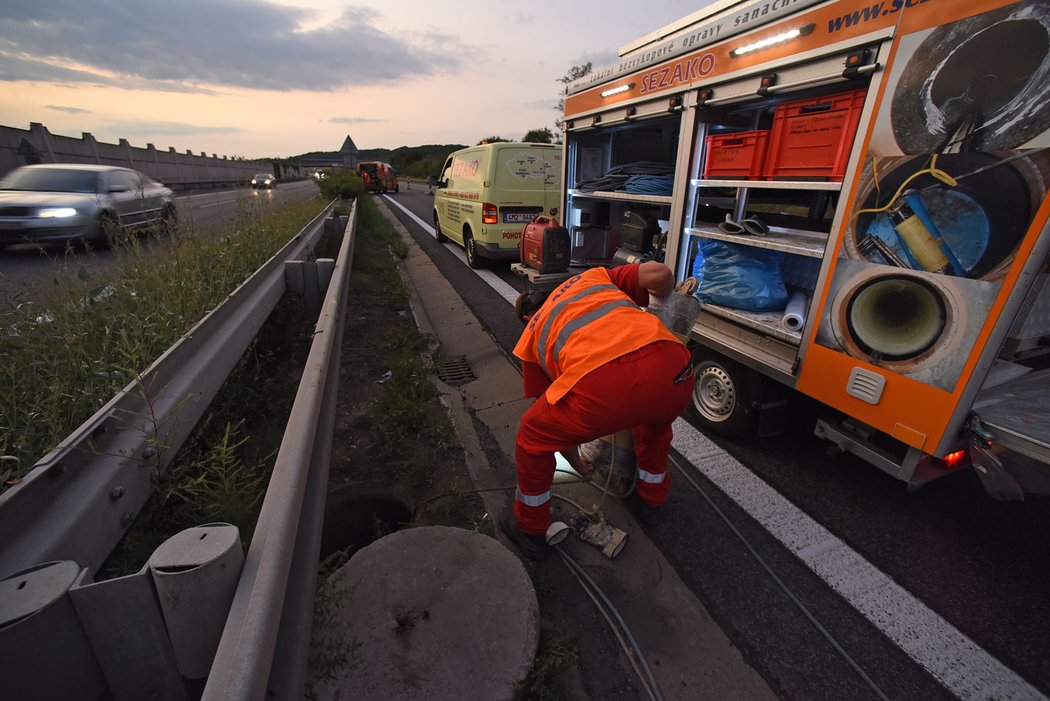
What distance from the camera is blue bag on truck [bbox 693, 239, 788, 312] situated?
3195 mm

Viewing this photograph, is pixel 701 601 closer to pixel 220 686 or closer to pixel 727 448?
pixel 727 448

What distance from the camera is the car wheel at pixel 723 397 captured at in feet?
10.6

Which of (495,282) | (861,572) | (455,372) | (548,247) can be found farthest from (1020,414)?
(495,282)

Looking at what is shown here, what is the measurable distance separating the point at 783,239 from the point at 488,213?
587cm

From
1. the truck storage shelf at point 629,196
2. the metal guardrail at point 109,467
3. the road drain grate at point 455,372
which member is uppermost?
the truck storage shelf at point 629,196

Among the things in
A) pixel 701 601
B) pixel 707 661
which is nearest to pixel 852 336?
pixel 701 601

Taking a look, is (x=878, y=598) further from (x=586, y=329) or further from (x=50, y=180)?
(x=50, y=180)

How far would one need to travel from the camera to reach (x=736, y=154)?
3188 millimetres

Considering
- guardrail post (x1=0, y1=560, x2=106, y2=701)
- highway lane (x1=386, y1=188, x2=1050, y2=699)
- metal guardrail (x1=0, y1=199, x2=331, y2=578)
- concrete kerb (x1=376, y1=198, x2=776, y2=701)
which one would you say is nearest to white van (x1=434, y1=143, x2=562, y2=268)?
concrete kerb (x1=376, y1=198, x2=776, y2=701)

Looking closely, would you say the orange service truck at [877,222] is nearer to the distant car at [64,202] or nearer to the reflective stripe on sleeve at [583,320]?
the reflective stripe on sleeve at [583,320]

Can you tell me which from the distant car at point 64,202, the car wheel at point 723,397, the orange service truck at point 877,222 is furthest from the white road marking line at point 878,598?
the distant car at point 64,202

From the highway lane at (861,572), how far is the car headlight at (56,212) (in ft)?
32.9

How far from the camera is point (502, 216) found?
8.15 m

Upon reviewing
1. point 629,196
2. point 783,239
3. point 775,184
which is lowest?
point 783,239
